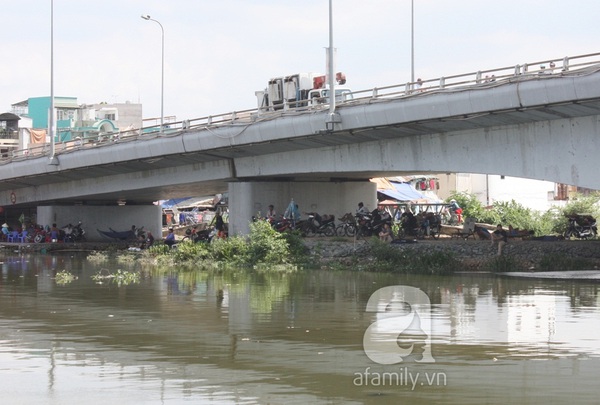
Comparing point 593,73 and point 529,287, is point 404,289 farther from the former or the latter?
point 593,73

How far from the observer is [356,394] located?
13.9m

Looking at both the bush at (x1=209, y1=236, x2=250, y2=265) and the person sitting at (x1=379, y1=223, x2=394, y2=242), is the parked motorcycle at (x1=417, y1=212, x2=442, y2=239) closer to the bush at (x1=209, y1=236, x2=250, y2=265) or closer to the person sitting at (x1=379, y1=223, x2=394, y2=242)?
the person sitting at (x1=379, y1=223, x2=394, y2=242)

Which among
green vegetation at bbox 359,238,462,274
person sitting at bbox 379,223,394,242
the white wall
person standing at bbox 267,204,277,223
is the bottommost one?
green vegetation at bbox 359,238,462,274

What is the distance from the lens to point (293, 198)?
48844 millimetres

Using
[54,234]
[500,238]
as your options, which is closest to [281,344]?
[500,238]

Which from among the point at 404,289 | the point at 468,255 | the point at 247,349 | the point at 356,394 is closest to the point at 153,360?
the point at 247,349

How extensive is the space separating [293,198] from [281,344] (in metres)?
30.8

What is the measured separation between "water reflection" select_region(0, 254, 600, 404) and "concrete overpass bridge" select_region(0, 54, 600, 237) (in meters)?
5.29

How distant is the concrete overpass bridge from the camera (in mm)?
32094

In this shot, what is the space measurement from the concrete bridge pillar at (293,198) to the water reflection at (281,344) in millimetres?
18202

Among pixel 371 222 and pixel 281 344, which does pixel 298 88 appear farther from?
pixel 281 344

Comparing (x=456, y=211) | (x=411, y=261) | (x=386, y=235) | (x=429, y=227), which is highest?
(x=456, y=211)

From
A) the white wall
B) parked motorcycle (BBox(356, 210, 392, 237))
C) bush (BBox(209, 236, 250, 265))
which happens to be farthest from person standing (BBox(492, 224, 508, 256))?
the white wall

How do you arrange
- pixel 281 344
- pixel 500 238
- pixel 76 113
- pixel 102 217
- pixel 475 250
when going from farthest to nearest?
pixel 76 113 < pixel 102 217 < pixel 475 250 < pixel 500 238 < pixel 281 344
